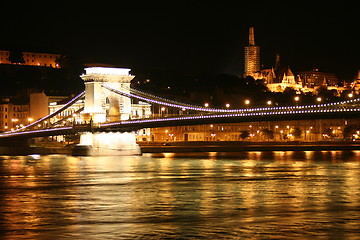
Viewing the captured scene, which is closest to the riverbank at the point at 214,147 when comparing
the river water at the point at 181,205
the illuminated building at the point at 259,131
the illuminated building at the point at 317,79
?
the illuminated building at the point at 259,131

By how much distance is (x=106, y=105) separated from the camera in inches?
2194

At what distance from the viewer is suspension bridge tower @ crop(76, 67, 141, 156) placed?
172ft

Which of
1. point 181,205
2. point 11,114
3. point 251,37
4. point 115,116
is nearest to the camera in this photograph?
point 181,205

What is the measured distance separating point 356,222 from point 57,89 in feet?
293

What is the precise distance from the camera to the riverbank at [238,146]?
68.6m

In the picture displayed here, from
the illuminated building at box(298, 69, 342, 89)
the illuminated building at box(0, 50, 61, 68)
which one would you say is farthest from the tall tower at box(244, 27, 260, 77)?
the illuminated building at box(0, 50, 61, 68)

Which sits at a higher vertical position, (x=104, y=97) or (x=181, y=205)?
(x=104, y=97)

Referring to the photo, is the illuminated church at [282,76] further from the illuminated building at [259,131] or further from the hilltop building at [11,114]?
the hilltop building at [11,114]

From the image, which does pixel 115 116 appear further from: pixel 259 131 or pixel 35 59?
pixel 35 59

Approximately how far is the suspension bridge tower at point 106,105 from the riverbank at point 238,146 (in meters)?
11.0

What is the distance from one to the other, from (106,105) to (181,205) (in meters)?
35.5

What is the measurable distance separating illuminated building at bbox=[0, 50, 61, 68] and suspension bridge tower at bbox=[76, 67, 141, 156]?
206 feet

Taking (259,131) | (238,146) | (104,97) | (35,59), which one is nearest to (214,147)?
(238,146)

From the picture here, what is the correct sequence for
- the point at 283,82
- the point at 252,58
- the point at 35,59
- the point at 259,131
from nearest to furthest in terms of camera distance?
the point at 259,131
the point at 35,59
the point at 283,82
the point at 252,58
